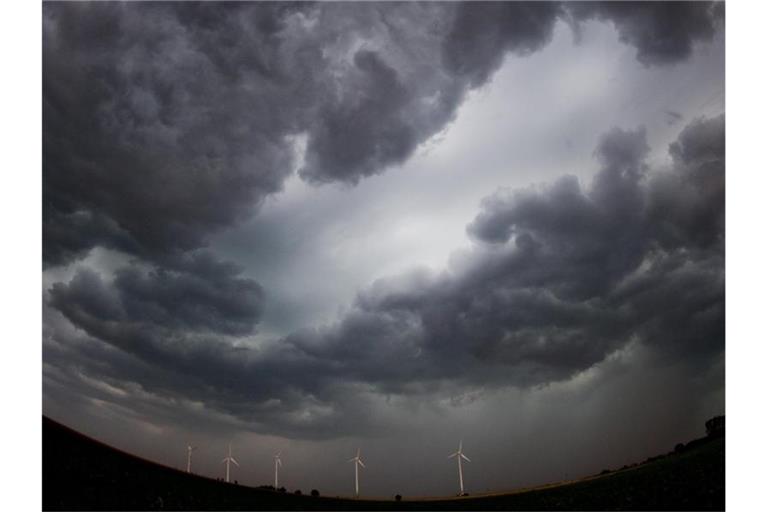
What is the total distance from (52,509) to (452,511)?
4475cm

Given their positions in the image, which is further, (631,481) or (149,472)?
(631,481)

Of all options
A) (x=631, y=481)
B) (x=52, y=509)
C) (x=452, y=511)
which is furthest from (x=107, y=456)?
(x=631, y=481)

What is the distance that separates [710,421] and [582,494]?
75.4m

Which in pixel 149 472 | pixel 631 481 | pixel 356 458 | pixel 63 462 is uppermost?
pixel 63 462

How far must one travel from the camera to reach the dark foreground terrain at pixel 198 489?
3278 cm

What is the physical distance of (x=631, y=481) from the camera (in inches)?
2016

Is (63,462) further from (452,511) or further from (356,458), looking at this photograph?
(356,458)

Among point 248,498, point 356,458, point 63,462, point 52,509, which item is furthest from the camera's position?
point 356,458

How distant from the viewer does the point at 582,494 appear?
51.7 meters

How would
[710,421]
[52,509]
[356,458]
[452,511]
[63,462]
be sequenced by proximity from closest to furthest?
[52,509], [63,462], [452,511], [710,421], [356,458]

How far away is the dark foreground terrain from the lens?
108 feet

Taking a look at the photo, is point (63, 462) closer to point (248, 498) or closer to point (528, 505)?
point (248, 498)

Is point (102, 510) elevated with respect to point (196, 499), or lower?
elevated

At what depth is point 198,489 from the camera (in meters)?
42.2
